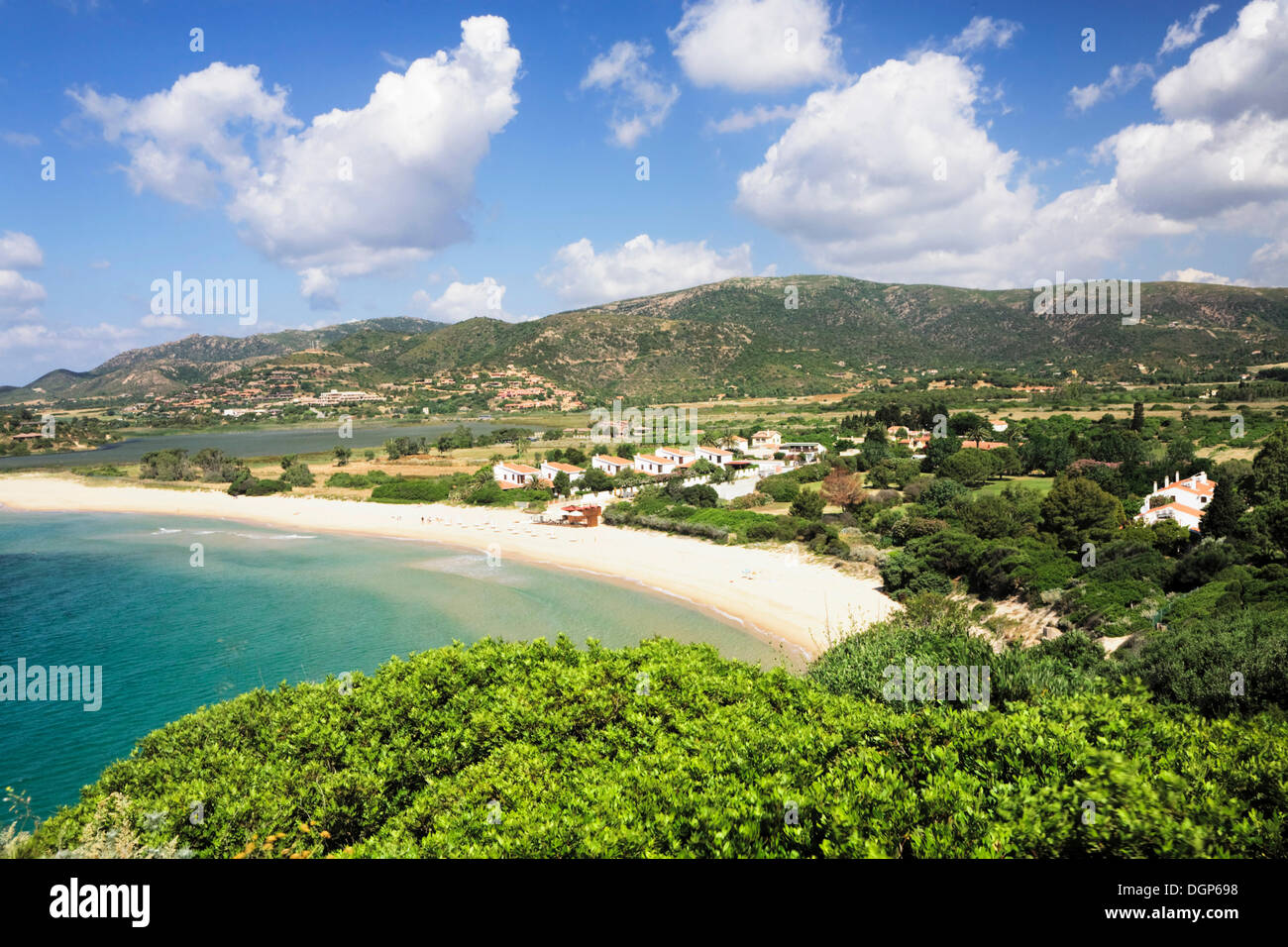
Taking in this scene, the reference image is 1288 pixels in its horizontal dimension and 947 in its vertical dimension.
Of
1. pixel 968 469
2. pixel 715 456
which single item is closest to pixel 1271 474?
pixel 968 469

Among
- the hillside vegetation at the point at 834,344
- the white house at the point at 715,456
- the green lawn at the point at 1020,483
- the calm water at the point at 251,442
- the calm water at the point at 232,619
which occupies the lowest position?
the calm water at the point at 232,619

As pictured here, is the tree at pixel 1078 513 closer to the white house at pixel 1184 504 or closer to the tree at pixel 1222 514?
the white house at pixel 1184 504

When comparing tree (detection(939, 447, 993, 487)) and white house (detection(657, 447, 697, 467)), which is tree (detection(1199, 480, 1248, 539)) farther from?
white house (detection(657, 447, 697, 467))

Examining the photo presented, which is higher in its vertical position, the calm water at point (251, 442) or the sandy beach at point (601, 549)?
the calm water at point (251, 442)

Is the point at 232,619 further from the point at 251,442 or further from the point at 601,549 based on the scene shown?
the point at 251,442

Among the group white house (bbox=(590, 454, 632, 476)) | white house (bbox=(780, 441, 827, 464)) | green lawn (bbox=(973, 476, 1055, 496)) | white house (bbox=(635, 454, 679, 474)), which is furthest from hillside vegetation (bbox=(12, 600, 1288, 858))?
white house (bbox=(780, 441, 827, 464))

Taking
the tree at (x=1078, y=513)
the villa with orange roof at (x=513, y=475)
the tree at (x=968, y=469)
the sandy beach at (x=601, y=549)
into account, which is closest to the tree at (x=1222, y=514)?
the tree at (x=1078, y=513)
